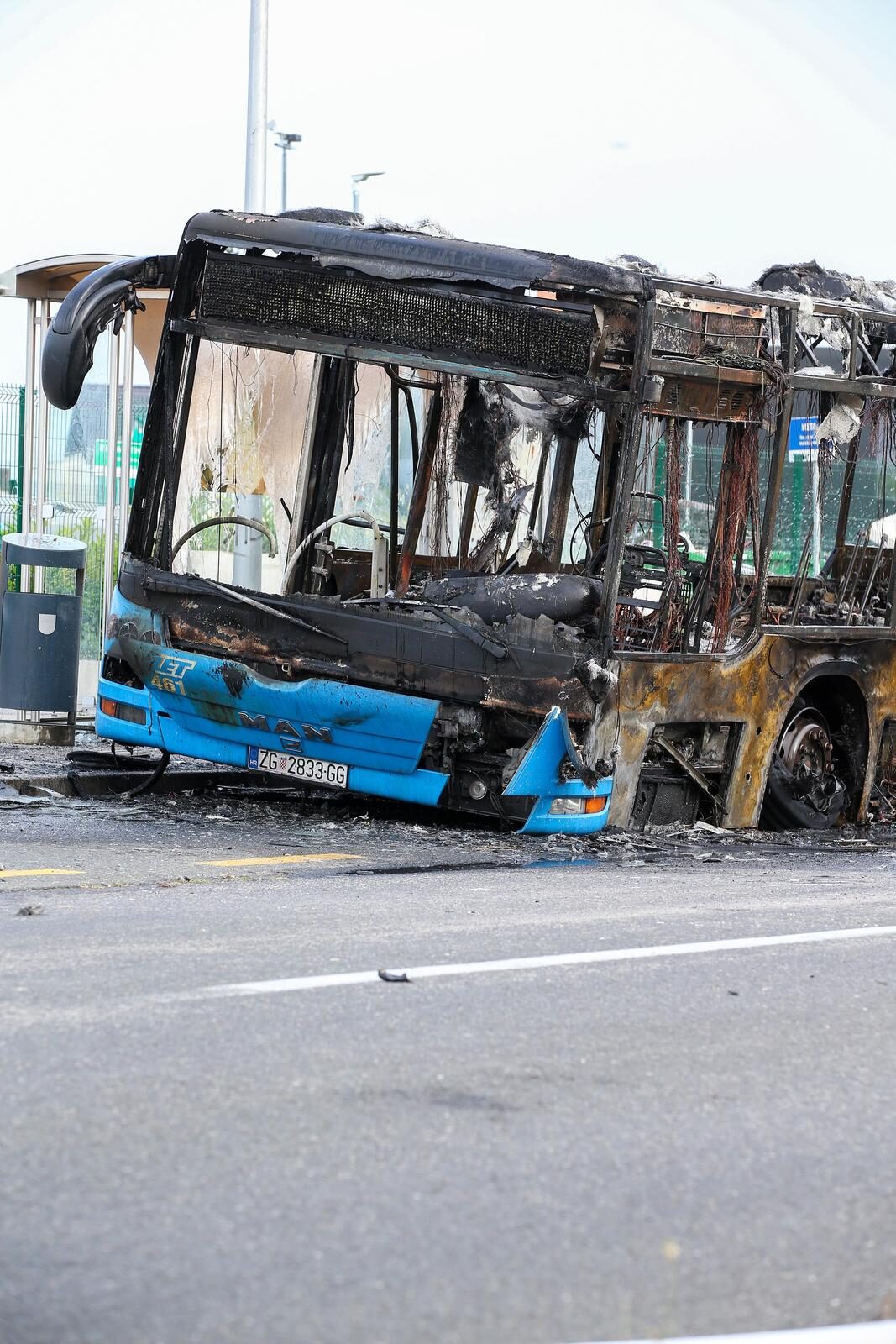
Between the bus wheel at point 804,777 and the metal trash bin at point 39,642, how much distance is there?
513 cm

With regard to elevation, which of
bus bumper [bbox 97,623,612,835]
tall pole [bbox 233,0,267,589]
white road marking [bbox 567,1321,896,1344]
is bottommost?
bus bumper [bbox 97,623,612,835]

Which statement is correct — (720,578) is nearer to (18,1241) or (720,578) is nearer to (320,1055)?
(320,1055)

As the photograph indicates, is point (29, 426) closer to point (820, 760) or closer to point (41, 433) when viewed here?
point (41, 433)

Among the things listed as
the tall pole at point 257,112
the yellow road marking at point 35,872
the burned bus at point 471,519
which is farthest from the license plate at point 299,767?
the tall pole at point 257,112

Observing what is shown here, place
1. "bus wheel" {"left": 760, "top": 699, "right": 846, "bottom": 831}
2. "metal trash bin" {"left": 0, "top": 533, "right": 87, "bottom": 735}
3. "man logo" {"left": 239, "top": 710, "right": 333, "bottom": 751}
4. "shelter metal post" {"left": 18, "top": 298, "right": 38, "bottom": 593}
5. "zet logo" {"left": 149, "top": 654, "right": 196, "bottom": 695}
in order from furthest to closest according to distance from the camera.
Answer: "shelter metal post" {"left": 18, "top": 298, "right": 38, "bottom": 593} → "metal trash bin" {"left": 0, "top": 533, "right": 87, "bottom": 735} → "bus wheel" {"left": 760, "top": 699, "right": 846, "bottom": 831} → "zet logo" {"left": 149, "top": 654, "right": 196, "bottom": 695} → "man logo" {"left": 239, "top": 710, "right": 333, "bottom": 751}

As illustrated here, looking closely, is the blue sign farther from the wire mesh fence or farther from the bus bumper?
the wire mesh fence

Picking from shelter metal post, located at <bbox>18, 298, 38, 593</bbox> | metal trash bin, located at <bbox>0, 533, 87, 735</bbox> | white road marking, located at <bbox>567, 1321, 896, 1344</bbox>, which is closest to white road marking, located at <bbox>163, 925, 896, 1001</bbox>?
white road marking, located at <bbox>567, 1321, 896, 1344</bbox>

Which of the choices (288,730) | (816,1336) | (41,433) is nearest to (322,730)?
(288,730)

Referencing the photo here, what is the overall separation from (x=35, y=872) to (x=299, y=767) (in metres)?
2.38

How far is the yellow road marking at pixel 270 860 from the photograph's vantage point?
8.44m

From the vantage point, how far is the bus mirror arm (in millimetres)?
9578

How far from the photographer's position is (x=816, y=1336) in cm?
314

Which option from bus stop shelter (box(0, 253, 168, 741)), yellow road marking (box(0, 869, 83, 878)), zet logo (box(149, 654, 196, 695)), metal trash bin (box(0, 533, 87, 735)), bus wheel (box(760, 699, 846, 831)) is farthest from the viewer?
bus stop shelter (box(0, 253, 168, 741))

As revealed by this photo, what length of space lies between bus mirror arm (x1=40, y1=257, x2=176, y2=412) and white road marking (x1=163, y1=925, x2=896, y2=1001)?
469 cm
